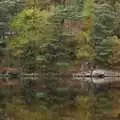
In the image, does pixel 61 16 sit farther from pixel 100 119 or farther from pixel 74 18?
pixel 100 119

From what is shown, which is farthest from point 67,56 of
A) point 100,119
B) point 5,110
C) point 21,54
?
point 100,119

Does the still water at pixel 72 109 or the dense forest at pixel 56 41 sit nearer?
Answer: the still water at pixel 72 109

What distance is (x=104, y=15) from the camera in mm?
49344

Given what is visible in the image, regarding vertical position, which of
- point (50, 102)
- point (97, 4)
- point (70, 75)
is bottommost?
point (70, 75)

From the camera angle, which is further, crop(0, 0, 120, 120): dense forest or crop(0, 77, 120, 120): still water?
crop(0, 0, 120, 120): dense forest

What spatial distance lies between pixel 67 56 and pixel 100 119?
3060cm

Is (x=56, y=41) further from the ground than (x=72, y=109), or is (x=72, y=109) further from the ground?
(x=72, y=109)

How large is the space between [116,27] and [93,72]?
613 centimetres

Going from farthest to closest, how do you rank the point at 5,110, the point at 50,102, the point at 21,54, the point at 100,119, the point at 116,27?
the point at 116,27
the point at 21,54
the point at 50,102
the point at 5,110
the point at 100,119

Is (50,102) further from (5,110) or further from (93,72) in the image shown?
(93,72)

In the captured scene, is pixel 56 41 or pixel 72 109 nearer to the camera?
pixel 72 109

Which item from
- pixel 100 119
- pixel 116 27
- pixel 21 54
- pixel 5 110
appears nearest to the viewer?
pixel 100 119

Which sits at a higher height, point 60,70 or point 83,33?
point 83,33

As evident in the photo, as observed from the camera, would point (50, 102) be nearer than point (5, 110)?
No
